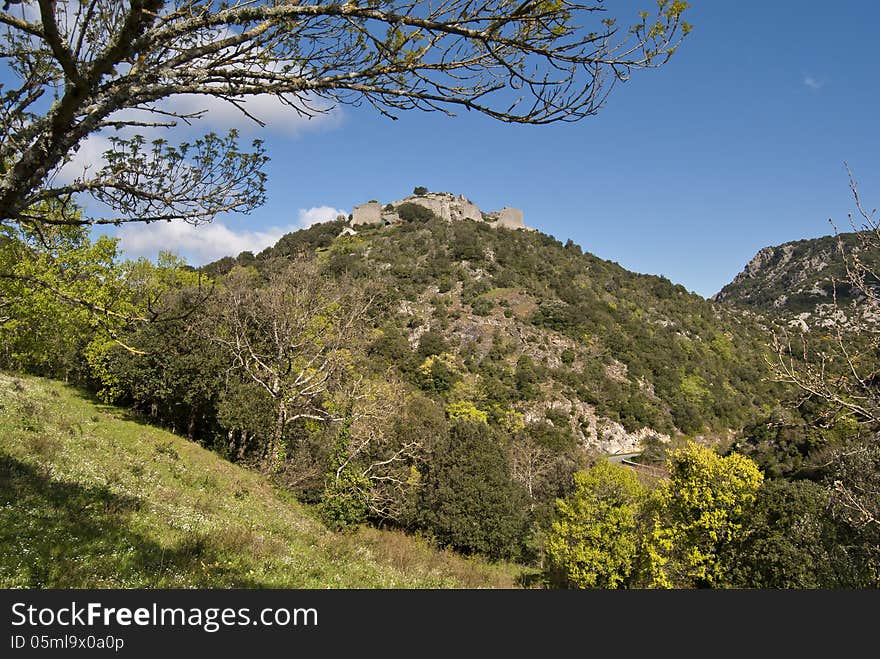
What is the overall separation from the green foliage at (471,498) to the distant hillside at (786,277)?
78.7 metres

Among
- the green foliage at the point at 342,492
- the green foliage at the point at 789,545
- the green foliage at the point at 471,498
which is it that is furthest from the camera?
the green foliage at the point at 471,498

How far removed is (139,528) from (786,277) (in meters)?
136

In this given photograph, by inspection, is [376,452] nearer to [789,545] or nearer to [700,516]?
[700,516]

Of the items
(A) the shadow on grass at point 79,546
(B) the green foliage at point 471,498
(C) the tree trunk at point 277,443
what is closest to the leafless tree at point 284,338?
(C) the tree trunk at point 277,443

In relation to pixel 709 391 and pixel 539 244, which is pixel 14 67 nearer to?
pixel 709 391

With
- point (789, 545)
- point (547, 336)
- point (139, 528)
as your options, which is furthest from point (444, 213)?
point (139, 528)

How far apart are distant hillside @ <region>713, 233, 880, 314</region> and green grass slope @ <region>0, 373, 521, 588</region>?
9229 centimetres

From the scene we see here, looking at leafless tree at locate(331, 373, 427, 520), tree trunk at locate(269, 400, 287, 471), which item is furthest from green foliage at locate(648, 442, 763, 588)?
tree trunk at locate(269, 400, 287, 471)

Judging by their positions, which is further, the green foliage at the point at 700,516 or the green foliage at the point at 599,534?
the green foliage at the point at 599,534

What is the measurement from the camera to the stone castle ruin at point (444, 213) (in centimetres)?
10588

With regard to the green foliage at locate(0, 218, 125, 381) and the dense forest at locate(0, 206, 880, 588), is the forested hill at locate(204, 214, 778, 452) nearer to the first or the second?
the dense forest at locate(0, 206, 880, 588)

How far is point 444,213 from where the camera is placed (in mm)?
108875

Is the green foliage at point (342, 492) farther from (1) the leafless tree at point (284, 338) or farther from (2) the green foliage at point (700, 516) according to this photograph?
(2) the green foliage at point (700, 516)

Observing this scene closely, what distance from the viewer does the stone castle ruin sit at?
347 ft
